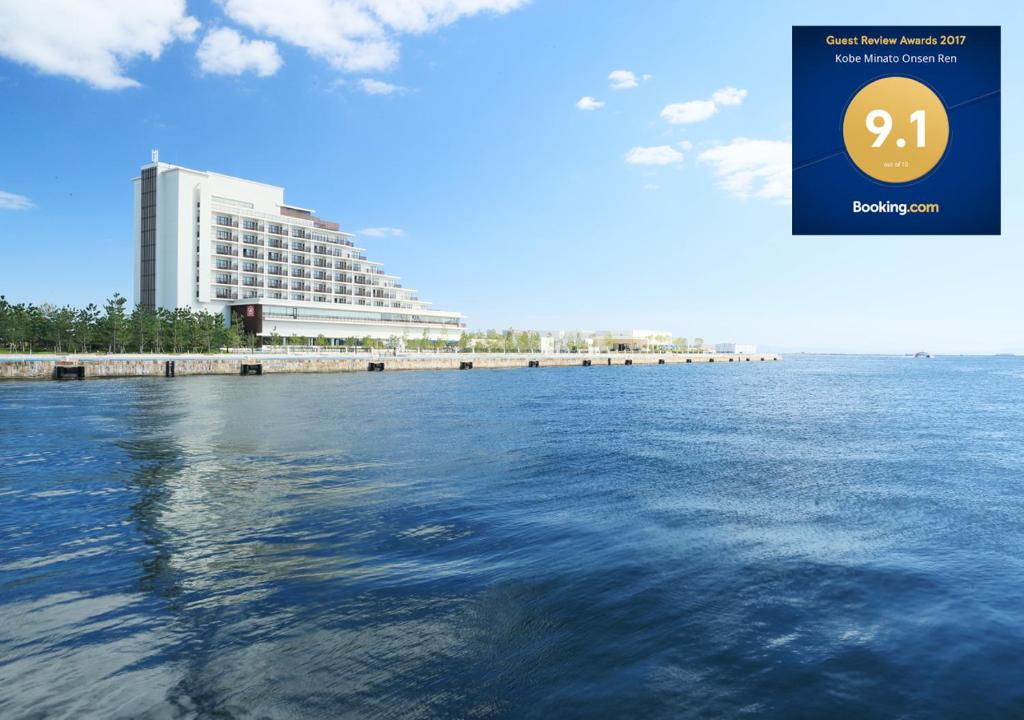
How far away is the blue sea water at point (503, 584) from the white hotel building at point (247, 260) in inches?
4137

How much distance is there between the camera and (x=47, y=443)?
85.8 ft

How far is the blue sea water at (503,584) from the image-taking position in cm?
755

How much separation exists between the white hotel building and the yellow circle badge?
120 m

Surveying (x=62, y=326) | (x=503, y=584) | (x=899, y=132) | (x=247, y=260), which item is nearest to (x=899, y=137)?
(x=899, y=132)

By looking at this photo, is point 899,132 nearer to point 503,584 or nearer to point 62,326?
point 503,584

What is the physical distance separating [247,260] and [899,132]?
132295mm

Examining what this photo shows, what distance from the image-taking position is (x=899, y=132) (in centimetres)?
1075

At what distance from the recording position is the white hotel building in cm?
12050

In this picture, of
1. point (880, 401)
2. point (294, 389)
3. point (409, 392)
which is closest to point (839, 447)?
point (880, 401)

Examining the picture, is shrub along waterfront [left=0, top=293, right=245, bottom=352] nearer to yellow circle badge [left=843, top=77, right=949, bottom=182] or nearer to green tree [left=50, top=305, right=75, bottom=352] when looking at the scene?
green tree [left=50, top=305, right=75, bottom=352]

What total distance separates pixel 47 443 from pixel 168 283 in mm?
105925

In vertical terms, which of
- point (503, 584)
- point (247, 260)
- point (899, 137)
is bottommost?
point (503, 584)

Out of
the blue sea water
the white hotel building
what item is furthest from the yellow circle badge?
the white hotel building

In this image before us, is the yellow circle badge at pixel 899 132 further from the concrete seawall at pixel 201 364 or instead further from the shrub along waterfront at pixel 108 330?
the shrub along waterfront at pixel 108 330
